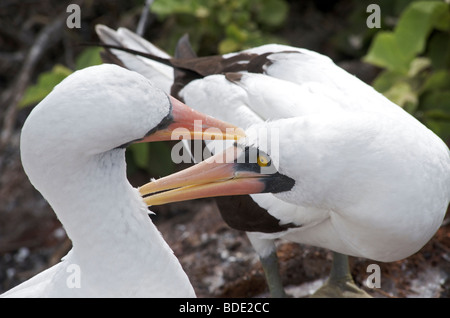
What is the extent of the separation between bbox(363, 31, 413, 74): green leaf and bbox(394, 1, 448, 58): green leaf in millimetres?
35

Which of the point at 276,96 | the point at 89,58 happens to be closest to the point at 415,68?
the point at 276,96

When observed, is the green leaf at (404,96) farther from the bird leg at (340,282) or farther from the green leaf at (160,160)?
the green leaf at (160,160)

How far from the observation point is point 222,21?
5.48m

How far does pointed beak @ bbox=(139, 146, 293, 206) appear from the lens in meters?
2.95

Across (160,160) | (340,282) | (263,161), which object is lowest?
(160,160)

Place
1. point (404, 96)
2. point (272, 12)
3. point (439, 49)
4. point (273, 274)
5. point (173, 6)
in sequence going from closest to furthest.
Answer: point (273, 274) → point (404, 96) → point (173, 6) → point (439, 49) → point (272, 12)

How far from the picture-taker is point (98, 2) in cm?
652

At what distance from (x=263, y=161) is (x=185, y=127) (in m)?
0.46

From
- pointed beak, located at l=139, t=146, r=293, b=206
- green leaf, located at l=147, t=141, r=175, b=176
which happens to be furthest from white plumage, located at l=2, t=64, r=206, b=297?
green leaf, located at l=147, t=141, r=175, b=176

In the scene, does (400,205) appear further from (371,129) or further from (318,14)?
(318,14)

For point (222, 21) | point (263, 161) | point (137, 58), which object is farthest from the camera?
point (222, 21)

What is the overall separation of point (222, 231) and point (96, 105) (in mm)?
2546

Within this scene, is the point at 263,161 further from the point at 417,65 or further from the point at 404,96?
the point at 417,65
